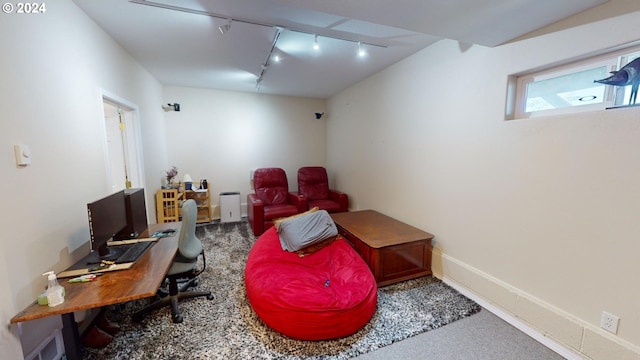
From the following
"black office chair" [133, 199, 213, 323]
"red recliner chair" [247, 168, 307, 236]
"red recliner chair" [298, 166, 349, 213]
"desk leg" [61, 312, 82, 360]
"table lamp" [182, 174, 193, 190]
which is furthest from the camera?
"red recliner chair" [298, 166, 349, 213]

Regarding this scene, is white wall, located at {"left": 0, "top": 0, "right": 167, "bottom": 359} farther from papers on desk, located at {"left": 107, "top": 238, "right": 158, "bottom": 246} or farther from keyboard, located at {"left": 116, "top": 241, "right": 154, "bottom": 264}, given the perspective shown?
keyboard, located at {"left": 116, "top": 241, "right": 154, "bottom": 264}

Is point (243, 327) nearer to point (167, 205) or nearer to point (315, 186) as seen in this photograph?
point (167, 205)

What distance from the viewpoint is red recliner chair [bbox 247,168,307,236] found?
3.95 metres

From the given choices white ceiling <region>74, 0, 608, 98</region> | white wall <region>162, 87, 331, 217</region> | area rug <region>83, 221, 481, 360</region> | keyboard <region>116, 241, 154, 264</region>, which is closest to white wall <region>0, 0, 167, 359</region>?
keyboard <region>116, 241, 154, 264</region>

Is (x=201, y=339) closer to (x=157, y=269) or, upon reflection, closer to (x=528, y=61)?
(x=157, y=269)

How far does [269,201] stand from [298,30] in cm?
299

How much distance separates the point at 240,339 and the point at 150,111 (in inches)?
138

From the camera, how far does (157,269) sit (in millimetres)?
1698

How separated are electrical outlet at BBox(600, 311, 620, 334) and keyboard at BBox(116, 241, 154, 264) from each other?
127 inches

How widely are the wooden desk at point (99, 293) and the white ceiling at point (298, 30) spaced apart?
1915 mm

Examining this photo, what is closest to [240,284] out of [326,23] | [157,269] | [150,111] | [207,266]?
[207,266]

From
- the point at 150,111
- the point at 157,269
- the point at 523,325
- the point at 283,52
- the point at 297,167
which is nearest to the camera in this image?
the point at 157,269

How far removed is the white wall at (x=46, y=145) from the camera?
1293 millimetres

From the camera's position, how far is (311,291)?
1.97 metres
